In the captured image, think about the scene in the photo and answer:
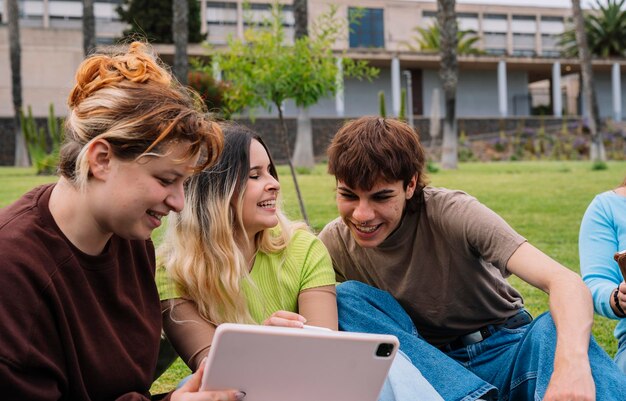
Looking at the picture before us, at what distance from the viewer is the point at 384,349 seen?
6.78 ft

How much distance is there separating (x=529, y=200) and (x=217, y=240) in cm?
948

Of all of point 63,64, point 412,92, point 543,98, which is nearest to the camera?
point 63,64

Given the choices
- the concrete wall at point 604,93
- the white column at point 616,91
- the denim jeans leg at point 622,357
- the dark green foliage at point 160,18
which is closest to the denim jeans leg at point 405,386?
the denim jeans leg at point 622,357

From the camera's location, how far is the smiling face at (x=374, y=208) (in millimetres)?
2979

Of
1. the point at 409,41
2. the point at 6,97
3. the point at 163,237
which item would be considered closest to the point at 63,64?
the point at 6,97

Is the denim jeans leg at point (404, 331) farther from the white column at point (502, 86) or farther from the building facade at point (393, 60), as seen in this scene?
the white column at point (502, 86)

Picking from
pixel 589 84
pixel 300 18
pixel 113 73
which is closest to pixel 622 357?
pixel 113 73

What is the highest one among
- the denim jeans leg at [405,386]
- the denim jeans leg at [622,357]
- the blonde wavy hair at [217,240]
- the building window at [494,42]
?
the building window at [494,42]

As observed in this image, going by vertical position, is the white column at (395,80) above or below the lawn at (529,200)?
above

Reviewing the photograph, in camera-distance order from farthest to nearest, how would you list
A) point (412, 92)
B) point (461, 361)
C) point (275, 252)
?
point (412, 92)
point (461, 361)
point (275, 252)

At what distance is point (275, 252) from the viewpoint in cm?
294

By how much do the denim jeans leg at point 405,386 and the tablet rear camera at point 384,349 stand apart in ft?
1.31

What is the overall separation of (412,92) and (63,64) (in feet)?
47.1

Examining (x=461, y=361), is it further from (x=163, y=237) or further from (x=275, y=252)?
(x=163, y=237)
